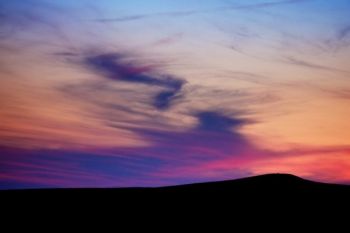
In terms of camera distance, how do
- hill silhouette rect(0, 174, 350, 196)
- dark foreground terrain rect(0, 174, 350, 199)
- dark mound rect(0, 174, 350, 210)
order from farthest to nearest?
1. hill silhouette rect(0, 174, 350, 196)
2. dark foreground terrain rect(0, 174, 350, 199)
3. dark mound rect(0, 174, 350, 210)

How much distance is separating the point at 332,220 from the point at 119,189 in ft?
25.0

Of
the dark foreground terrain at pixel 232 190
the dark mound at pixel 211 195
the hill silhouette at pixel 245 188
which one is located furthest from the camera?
the hill silhouette at pixel 245 188

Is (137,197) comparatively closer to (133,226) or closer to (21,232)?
(133,226)

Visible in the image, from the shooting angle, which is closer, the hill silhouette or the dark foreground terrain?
the dark foreground terrain

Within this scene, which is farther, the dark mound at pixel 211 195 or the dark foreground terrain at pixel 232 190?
the dark foreground terrain at pixel 232 190

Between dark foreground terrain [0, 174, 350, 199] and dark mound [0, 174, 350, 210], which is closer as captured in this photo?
dark mound [0, 174, 350, 210]

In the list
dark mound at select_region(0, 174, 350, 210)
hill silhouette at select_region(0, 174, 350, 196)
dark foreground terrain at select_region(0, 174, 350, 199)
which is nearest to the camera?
dark mound at select_region(0, 174, 350, 210)

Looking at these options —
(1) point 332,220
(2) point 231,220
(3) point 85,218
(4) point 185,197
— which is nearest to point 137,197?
(4) point 185,197

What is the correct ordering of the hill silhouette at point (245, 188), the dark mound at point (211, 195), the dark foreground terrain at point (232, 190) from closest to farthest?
the dark mound at point (211, 195) < the dark foreground terrain at point (232, 190) < the hill silhouette at point (245, 188)

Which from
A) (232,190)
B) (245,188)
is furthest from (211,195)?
(245,188)

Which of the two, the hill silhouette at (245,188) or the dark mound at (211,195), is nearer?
the dark mound at (211,195)

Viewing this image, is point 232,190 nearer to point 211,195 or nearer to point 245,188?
point 245,188

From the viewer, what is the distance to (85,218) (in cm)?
1190

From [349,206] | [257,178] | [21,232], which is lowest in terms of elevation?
[21,232]
